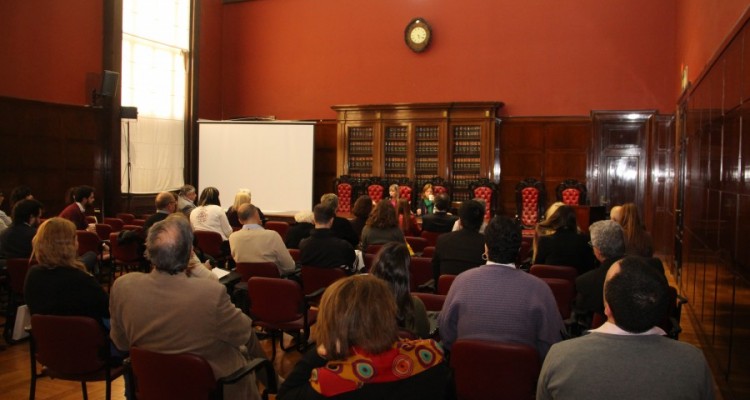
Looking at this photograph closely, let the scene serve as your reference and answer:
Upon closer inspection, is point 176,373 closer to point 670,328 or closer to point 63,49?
point 670,328

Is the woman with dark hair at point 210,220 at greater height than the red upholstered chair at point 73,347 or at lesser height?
greater

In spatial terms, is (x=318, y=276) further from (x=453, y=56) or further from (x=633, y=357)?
(x=453, y=56)

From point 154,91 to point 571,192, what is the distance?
330 inches

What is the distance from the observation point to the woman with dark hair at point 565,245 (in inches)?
203

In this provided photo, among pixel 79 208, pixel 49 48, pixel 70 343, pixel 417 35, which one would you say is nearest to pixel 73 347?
pixel 70 343

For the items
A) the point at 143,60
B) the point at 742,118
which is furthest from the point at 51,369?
the point at 143,60

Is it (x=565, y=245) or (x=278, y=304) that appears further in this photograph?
(x=565, y=245)

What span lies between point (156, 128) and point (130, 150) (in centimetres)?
91

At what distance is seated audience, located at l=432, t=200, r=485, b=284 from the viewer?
4.84 metres

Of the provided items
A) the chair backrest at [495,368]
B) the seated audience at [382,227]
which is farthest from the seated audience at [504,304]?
the seated audience at [382,227]

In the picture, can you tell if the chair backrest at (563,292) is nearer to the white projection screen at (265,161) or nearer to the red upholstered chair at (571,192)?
the red upholstered chair at (571,192)

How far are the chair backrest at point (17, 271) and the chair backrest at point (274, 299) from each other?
2125mm

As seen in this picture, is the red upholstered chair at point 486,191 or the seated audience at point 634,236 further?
the red upholstered chair at point 486,191

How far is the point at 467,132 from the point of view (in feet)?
42.4
